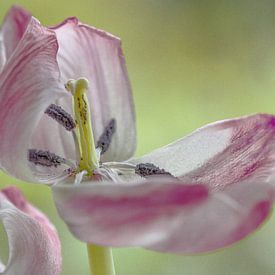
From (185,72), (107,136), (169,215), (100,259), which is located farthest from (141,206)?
(185,72)

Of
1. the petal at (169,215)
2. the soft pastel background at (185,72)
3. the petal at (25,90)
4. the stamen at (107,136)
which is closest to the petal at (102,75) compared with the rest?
the stamen at (107,136)

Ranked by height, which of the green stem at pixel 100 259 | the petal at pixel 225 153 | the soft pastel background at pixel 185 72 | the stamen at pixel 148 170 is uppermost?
the petal at pixel 225 153

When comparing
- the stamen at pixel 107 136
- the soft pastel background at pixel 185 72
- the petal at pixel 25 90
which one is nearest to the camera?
the petal at pixel 25 90

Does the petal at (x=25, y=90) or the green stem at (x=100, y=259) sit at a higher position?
the petal at (x=25, y=90)

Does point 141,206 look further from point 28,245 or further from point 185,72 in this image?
point 185,72

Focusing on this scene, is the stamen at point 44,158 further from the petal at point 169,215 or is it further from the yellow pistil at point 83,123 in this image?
the petal at point 169,215

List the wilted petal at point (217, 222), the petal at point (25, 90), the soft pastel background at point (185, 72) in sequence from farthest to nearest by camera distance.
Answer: the soft pastel background at point (185, 72), the petal at point (25, 90), the wilted petal at point (217, 222)
